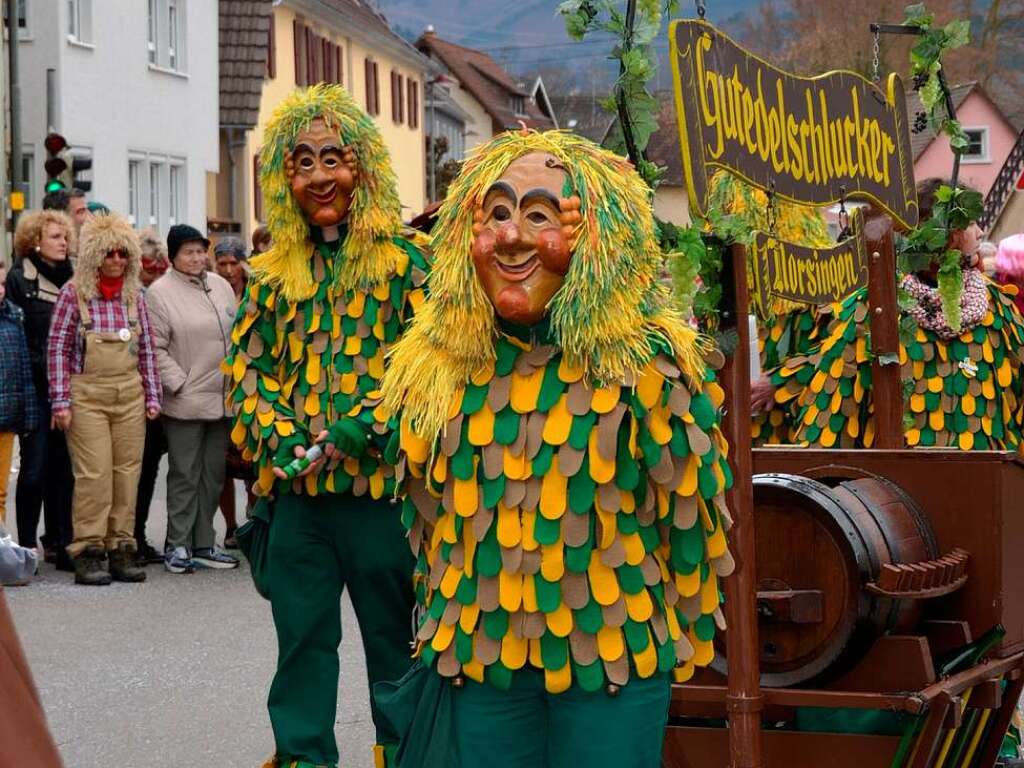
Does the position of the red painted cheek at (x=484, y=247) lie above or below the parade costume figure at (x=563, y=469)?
above

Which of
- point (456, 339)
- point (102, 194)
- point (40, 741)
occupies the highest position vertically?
point (102, 194)

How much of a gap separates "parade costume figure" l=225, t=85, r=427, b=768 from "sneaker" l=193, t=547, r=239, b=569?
16.6ft

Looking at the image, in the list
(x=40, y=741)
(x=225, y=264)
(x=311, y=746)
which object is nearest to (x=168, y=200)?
(x=225, y=264)

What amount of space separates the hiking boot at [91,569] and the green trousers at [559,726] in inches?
251

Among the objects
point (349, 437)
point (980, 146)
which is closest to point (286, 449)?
point (349, 437)

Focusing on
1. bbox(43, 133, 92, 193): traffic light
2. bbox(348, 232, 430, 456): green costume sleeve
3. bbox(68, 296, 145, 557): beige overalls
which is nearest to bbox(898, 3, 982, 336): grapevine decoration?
bbox(348, 232, 430, 456): green costume sleeve

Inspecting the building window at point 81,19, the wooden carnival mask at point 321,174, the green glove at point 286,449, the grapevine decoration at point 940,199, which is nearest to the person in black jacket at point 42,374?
the wooden carnival mask at point 321,174

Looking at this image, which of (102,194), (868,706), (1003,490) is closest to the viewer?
(868,706)

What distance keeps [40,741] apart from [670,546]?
6.65 ft

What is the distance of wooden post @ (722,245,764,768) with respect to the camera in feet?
15.1

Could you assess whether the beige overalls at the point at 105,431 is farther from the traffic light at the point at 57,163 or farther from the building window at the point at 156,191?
the building window at the point at 156,191

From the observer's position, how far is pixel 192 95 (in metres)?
33.4

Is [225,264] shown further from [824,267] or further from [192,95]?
[192,95]

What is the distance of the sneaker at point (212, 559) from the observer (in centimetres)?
1095
